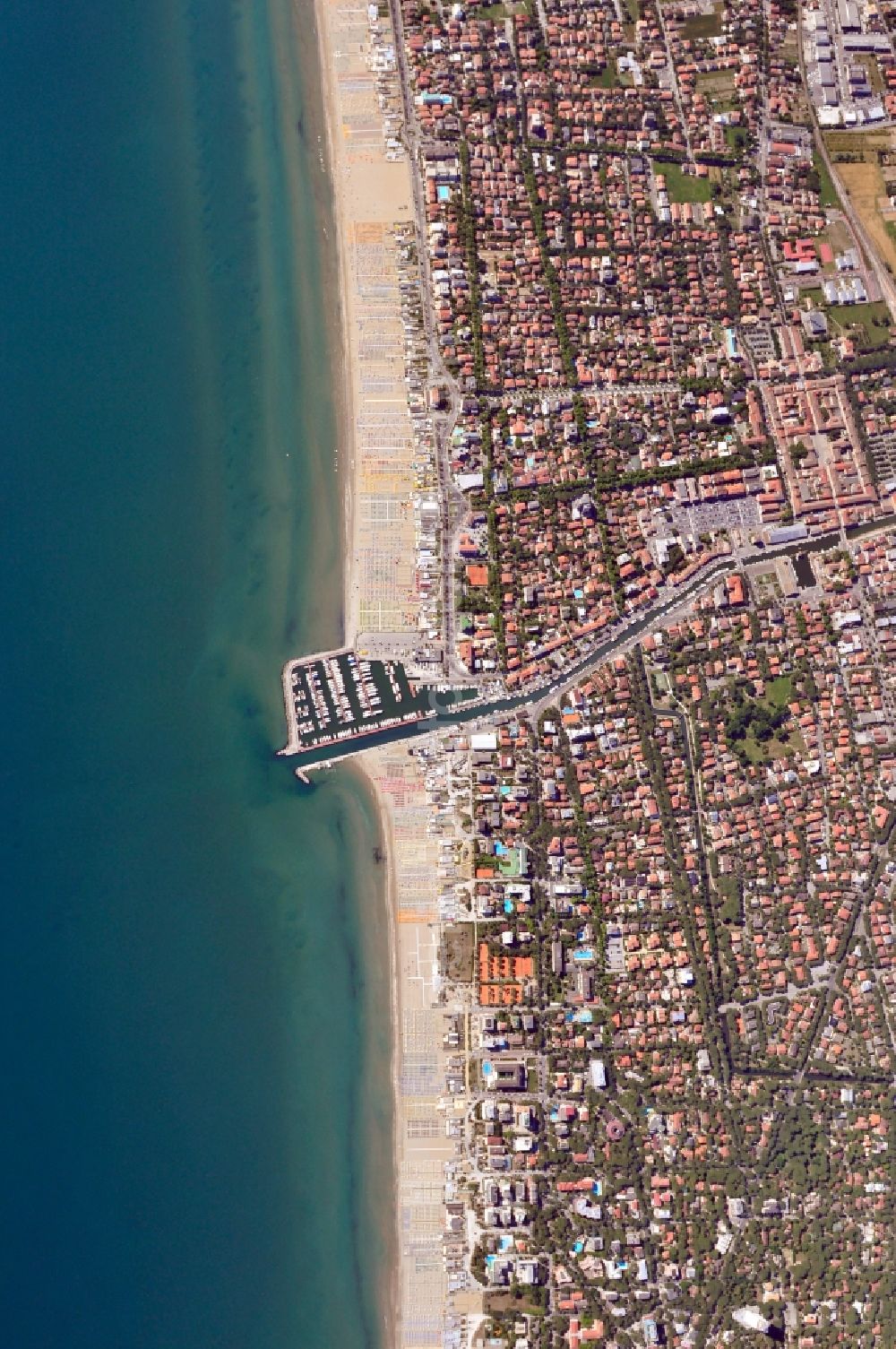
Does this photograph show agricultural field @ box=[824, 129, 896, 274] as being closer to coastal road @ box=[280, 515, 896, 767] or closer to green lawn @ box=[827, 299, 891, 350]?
green lawn @ box=[827, 299, 891, 350]

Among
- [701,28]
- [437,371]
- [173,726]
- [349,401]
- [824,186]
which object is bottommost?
[173,726]

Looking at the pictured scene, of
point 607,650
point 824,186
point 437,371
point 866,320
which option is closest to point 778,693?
point 607,650

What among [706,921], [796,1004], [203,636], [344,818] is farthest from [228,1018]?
[796,1004]

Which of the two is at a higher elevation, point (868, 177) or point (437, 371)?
point (868, 177)

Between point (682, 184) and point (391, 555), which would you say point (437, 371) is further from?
point (682, 184)

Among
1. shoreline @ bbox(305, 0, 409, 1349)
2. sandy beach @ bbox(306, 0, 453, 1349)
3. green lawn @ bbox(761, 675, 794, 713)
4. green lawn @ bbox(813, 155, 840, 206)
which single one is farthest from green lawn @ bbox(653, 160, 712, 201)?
green lawn @ bbox(761, 675, 794, 713)

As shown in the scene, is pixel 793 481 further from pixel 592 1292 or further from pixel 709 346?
pixel 592 1292

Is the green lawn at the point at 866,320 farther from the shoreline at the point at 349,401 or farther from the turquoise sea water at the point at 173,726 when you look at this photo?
the turquoise sea water at the point at 173,726
